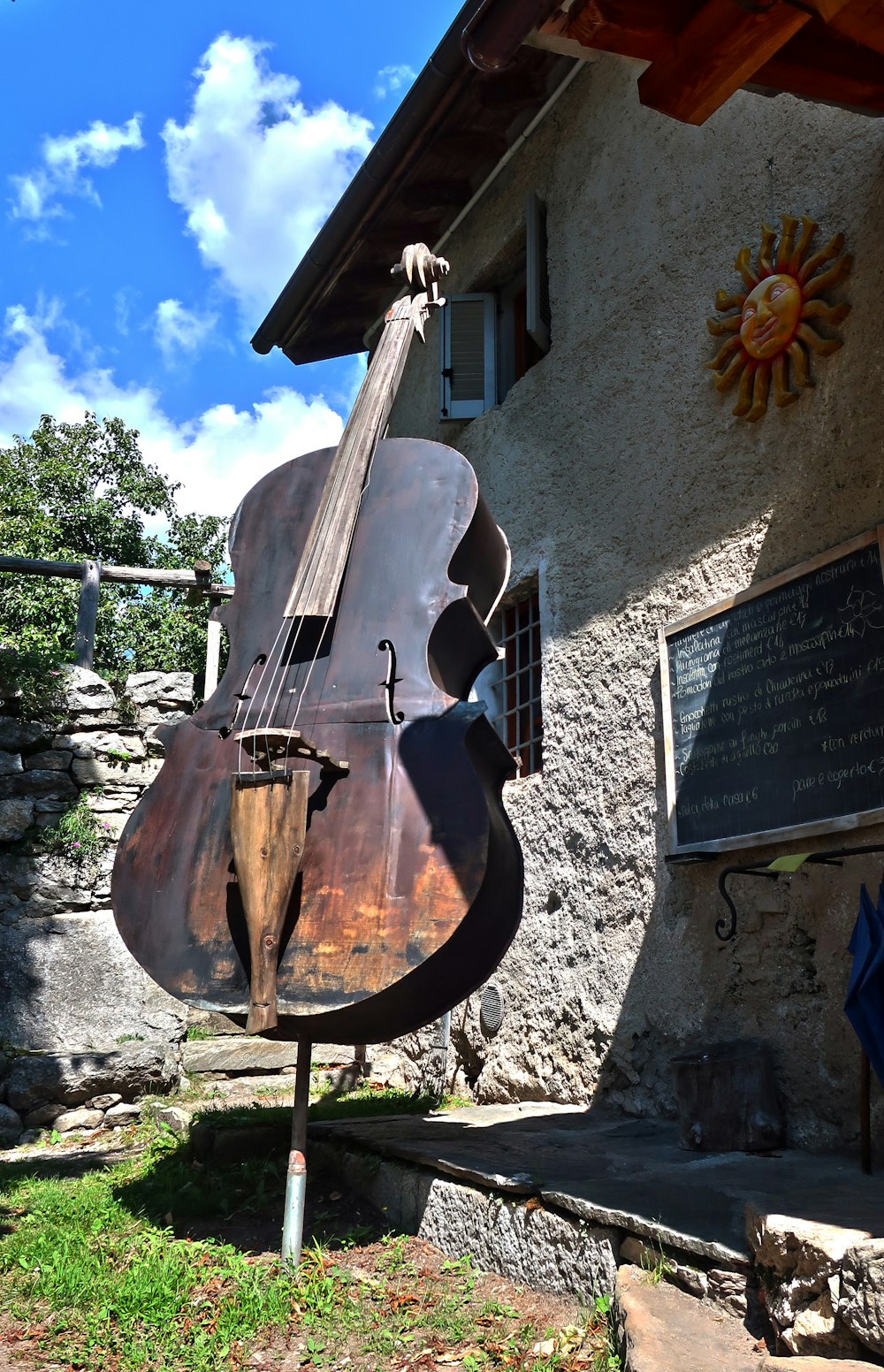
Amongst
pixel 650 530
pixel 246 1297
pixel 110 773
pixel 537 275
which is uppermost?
pixel 537 275

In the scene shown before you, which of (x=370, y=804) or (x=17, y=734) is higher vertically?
(x=17, y=734)

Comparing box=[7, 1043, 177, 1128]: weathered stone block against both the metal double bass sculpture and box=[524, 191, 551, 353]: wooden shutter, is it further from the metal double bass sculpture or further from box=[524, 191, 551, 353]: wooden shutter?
box=[524, 191, 551, 353]: wooden shutter

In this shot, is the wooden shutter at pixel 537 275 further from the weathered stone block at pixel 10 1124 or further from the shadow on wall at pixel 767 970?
the weathered stone block at pixel 10 1124

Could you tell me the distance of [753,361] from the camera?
4.05m

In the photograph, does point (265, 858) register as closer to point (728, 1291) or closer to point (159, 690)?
point (728, 1291)

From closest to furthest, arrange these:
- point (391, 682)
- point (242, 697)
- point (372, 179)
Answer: point (391, 682), point (242, 697), point (372, 179)

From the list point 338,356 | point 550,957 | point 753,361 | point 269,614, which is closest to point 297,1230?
point 269,614

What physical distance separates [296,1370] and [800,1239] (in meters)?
1.11

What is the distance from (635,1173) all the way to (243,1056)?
2.76 m

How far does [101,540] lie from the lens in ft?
55.1

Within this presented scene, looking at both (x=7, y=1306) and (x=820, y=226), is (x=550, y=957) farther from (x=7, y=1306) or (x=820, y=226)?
(x=820, y=226)

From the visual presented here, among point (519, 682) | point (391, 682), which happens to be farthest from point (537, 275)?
point (391, 682)

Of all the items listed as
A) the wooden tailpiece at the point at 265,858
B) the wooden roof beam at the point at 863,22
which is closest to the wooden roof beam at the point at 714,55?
the wooden roof beam at the point at 863,22

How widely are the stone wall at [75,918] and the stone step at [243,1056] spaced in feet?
0.52
